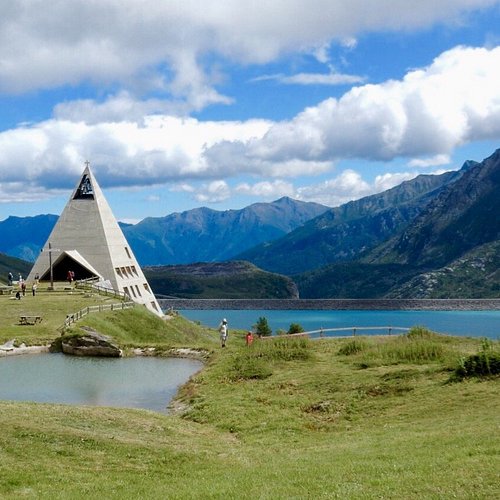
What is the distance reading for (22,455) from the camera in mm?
17578

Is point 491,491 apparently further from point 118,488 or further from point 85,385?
point 85,385

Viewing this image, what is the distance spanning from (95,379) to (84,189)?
5316 cm

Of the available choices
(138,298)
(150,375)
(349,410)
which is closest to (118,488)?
(349,410)

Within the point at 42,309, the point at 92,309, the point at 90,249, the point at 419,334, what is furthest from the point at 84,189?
the point at 419,334

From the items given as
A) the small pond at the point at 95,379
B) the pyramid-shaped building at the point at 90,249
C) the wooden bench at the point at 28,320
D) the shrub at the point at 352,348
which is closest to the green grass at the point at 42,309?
the wooden bench at the point at 28,320

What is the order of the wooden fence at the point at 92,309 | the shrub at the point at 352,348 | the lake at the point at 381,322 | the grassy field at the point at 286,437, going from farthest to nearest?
the lake at the point at 381,322, the wooden fence at the point at 92,309, the shrub at the point at 352,348, the grassy field at the point at 286,437

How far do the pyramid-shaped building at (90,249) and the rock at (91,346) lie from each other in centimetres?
3246

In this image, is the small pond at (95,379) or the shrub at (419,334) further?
the shrub at (419,334)

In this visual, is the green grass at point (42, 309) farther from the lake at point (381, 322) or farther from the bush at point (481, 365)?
the lake at point (381, 322)

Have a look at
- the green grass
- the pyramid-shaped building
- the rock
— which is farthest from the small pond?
the pyramid-shaped building

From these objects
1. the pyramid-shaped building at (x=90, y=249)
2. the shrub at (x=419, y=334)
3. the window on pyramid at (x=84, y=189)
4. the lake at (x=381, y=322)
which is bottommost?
the lake at (x=381, y=322)

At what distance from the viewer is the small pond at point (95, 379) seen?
30.9 meters

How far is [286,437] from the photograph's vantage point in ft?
73.6

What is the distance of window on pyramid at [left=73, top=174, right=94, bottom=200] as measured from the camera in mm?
84750
